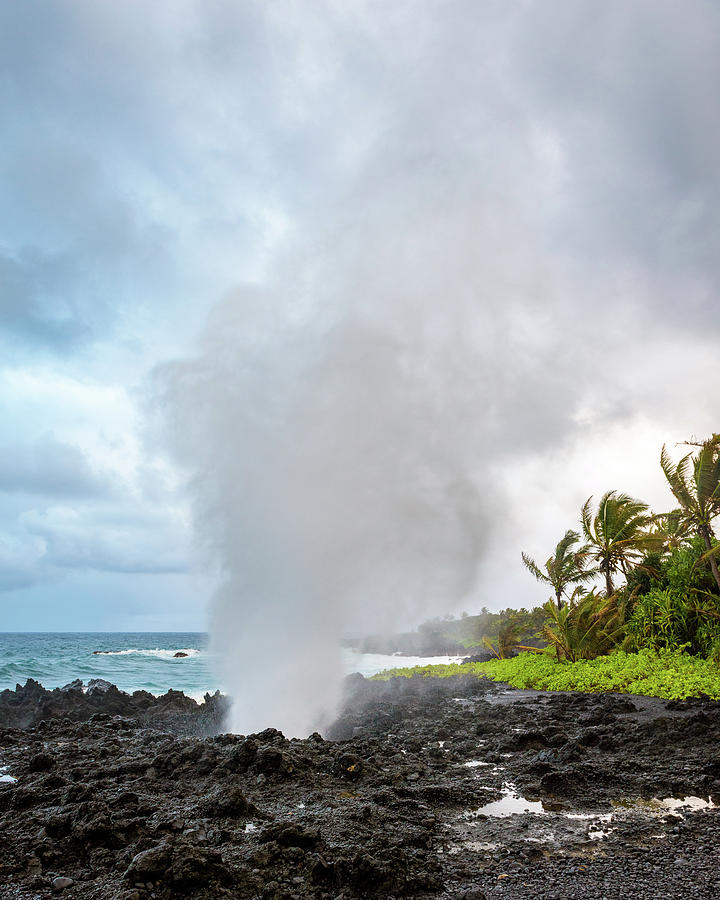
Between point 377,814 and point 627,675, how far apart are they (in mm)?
14043

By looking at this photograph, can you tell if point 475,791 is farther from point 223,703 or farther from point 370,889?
point 223,703

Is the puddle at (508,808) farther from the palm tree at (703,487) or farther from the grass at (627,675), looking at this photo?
the palm tree at (703,487)

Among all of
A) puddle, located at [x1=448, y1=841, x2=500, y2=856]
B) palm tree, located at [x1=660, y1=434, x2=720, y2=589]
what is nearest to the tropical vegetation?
palm tree, located at [x1=660, y1=434, x2=720, y2=589]

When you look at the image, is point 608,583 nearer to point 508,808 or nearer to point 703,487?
point 703,487

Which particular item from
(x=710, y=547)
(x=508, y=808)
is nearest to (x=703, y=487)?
(x=710, y=547)

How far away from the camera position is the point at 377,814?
21.2ft

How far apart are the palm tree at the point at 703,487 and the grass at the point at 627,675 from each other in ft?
10.9

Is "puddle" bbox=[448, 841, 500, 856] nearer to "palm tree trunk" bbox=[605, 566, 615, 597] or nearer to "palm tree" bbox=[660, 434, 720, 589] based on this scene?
"palm tree" bbox=[660, 434, 720, 589]

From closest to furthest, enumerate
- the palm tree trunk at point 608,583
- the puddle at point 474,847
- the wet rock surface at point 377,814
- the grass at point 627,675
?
the wet rock surface at point 377,814 → the puddle at point 474,847 → the grass at point 627,675 → the palm tree trunk at point 608,583

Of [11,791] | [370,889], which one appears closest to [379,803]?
[370,889]

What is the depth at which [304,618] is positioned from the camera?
56.4 ft

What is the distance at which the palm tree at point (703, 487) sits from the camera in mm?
19320

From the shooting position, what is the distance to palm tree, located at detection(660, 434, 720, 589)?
63.4 feet

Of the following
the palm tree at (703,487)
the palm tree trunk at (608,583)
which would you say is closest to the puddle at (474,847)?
the palm tree at (703,487)
